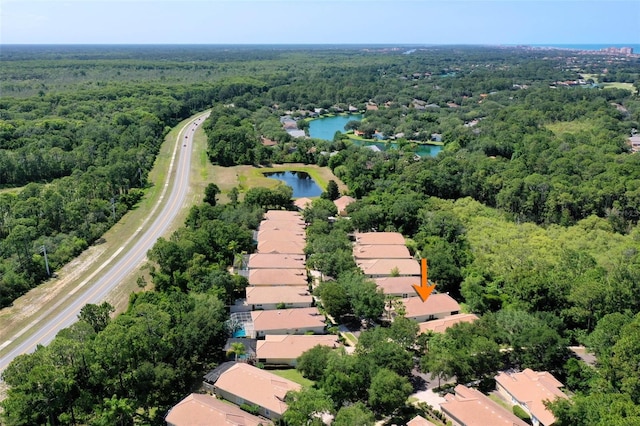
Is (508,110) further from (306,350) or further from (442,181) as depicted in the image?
(306,350)

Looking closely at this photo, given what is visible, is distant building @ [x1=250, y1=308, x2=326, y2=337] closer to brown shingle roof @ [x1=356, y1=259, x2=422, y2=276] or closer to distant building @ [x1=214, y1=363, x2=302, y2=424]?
distant building @ [x1=214, y1=363, x2=302, y2=424]

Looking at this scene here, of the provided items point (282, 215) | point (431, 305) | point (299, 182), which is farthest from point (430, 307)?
point (299, 182)

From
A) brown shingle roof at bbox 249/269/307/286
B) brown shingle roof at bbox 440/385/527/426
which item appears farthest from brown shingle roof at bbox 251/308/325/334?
brown shingle roof at bbox 440/385/527/426

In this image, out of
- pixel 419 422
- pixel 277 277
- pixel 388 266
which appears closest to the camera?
pixel 419 422

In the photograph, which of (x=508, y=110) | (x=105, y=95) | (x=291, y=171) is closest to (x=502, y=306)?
(x=291, y=171)

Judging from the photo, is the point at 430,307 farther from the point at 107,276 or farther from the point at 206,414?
the point at 107,276

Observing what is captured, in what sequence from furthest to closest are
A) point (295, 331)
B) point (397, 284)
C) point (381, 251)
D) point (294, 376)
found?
point (381, 251)
point (397, 284)
point (295, 331)
point (294, 376)

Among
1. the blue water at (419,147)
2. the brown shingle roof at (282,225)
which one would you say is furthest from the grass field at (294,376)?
the blue water at (419,147)
